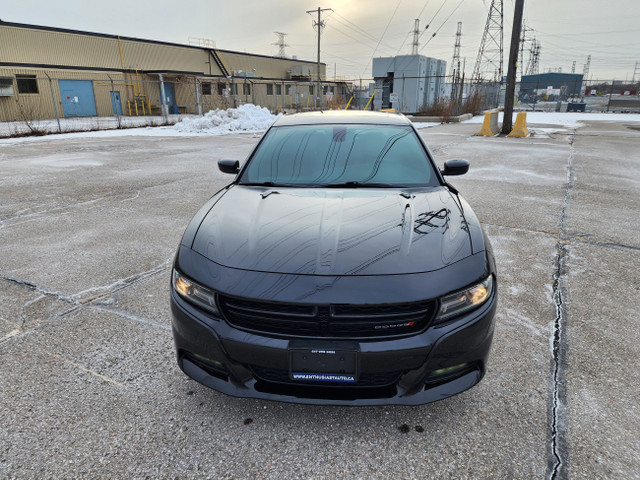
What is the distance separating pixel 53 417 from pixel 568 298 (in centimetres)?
377

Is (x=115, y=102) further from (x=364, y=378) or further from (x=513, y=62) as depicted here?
(x=364, y=378)

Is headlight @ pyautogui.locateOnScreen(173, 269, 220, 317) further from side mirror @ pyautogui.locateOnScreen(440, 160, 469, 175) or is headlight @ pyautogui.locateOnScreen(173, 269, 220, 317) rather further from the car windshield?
side mirror @ pyautogui.locateOnScreen(440, 160, 469, 175)

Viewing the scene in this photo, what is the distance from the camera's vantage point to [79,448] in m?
2.00

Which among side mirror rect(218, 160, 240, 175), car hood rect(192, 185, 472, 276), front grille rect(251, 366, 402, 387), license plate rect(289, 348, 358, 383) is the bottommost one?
front grille rect(251, 366, 402, 387)

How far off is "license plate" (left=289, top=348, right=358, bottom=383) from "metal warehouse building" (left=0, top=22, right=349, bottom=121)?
86.0ft

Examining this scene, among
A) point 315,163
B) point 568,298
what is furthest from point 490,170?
point 315,163

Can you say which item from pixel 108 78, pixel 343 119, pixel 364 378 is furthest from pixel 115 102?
pixel 364 378

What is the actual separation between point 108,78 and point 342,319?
38.5 m

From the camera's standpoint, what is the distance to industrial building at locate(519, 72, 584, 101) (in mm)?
42000

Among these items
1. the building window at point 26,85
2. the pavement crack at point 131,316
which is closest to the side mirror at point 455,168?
the pavement crack at point 131,316

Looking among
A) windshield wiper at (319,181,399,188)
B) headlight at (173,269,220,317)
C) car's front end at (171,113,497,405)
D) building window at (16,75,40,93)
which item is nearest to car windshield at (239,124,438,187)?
windshield wiper at (319,181,399,188)

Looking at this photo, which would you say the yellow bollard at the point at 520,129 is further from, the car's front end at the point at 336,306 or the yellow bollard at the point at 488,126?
the car's front end at the point at 336,306

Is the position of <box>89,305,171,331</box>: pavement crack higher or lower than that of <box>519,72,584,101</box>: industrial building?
lower

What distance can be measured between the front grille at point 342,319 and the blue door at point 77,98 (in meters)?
35.7
